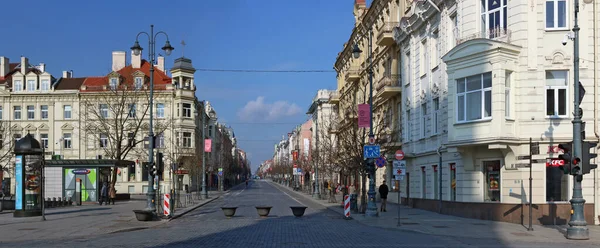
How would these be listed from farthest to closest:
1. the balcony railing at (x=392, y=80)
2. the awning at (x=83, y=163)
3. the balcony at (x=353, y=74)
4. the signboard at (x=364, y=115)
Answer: the balcony at (x=353, y=74)
the awning at (x=83, y=163)
the balcony railing at (x=392, y=80)
the signboard at (x=364, y=115)

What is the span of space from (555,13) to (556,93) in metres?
3.22

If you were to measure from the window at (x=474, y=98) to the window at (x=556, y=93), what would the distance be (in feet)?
7.57

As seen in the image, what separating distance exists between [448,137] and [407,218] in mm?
4181

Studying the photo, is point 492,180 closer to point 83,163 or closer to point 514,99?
point 514,99

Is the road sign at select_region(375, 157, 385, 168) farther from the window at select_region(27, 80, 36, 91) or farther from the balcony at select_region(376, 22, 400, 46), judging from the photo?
the window at select_region(27, 80, 36, 91)

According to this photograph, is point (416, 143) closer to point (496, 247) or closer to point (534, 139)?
point (534, 139)

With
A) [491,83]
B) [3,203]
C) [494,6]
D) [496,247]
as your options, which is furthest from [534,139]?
[3,203]

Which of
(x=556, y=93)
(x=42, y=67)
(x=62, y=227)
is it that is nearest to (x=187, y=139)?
(x=42, y=67)

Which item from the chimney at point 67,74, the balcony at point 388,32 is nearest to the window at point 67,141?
the chimney at point 67,74

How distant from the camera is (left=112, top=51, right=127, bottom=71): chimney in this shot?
Answer: 86719mm

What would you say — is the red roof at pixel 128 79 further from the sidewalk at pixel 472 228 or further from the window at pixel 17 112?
the sidewalk at pixel 472 228

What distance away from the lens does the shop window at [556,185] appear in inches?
1040

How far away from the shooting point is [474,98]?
2802 centimetres

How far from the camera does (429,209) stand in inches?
1426
